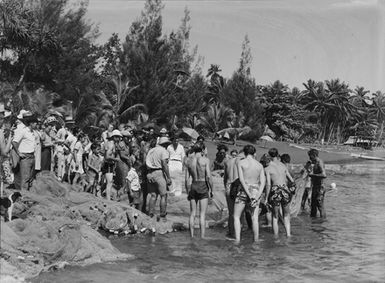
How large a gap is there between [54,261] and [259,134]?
44834 mm

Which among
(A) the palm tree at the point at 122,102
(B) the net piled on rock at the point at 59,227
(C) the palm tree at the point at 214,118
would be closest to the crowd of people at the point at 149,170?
(B) the net piled on rock at the point at 59,227

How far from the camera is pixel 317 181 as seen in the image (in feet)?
43.2

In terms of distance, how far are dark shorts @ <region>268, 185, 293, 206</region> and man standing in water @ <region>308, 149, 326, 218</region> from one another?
231 cm

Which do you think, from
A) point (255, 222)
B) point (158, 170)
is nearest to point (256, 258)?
point (255, 222)

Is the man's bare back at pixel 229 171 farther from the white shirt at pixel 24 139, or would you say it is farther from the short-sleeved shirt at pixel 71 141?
the short-sleeved shirt at pixel 71 141

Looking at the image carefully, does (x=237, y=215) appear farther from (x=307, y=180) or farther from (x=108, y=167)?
(x=307, y=180)

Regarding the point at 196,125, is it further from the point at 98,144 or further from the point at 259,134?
the point at 98,144

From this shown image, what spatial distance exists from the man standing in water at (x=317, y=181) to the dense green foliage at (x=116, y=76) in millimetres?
12331

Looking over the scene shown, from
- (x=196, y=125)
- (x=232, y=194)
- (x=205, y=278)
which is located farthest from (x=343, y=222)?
(x=196, y=125)

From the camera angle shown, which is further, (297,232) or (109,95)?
(109,95)

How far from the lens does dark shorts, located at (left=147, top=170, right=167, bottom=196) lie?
1098 cm

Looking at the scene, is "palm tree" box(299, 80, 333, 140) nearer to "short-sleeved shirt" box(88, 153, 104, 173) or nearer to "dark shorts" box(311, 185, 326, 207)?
"dark shorts" box(311, 185, 326, 207)

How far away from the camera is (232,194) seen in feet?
33.7

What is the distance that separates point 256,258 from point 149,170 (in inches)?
125
